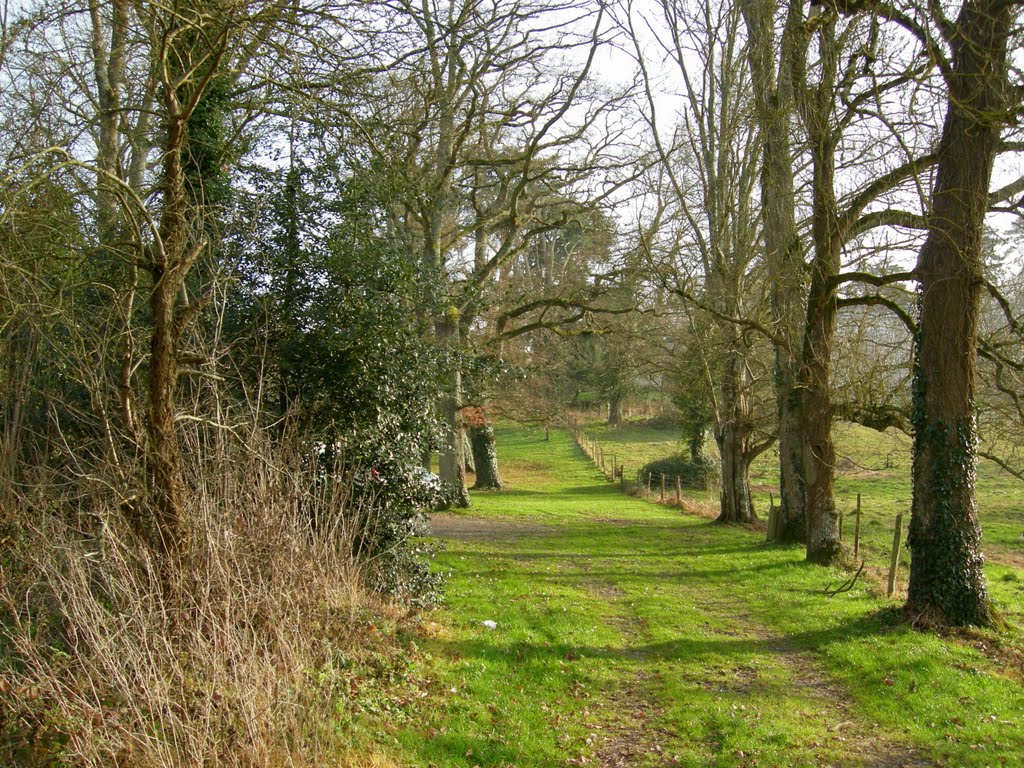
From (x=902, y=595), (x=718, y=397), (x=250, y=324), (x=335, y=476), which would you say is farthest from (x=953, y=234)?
(x=718, y=397)

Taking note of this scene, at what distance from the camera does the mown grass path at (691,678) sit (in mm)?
6262

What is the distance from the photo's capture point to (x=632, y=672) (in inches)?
325

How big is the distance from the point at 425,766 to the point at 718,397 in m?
20.2

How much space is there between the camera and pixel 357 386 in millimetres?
9484

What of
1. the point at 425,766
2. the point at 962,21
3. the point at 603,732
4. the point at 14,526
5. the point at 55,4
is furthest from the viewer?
the point at 962,21

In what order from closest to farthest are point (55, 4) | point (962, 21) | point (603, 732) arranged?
point (603, 732) < point (55, 4) < point (962, 21)

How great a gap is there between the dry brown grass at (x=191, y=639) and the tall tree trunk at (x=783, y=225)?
970 cm

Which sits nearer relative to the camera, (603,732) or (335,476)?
(603,732)

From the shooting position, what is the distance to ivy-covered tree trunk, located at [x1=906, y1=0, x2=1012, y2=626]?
9.17 meters

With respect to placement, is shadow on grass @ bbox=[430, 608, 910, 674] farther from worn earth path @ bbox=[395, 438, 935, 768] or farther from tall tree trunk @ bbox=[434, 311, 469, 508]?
tall tree trunk @ bbox=[434, 311, 469, 508]

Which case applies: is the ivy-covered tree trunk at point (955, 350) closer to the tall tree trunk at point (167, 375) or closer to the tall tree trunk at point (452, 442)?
the tall tree trunk at point (167, 375)

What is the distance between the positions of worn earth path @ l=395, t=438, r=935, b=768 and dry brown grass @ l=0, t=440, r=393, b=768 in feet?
4.21

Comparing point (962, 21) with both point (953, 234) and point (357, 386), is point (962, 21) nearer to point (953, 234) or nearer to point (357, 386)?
point (953, 234)

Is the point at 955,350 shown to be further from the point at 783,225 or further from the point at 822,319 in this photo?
the point at 783,225
